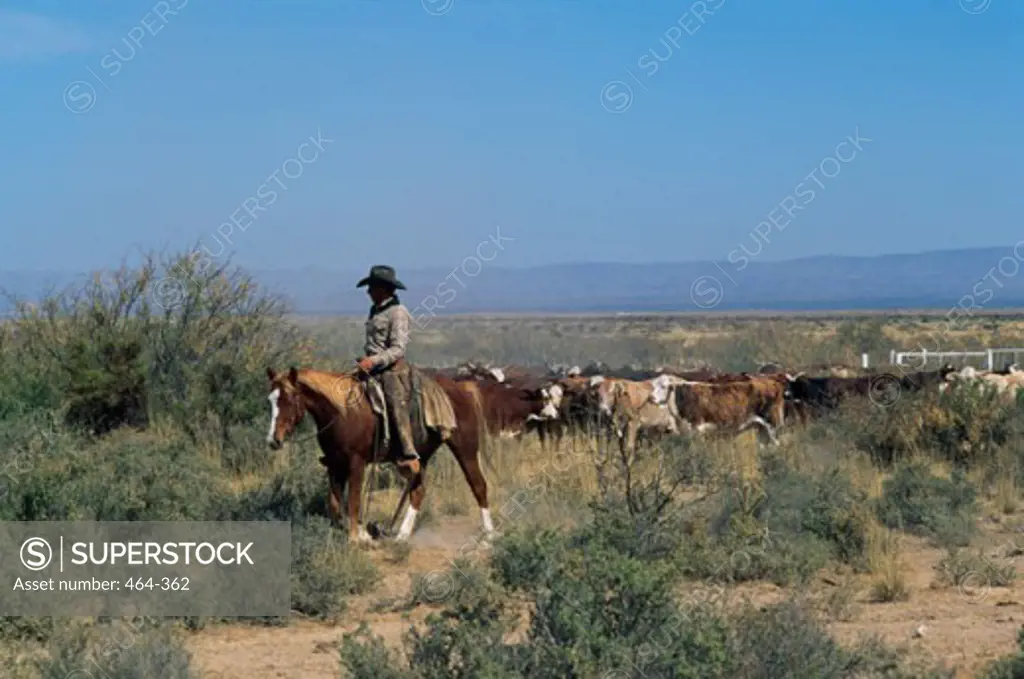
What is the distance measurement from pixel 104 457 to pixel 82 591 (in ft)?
10.9

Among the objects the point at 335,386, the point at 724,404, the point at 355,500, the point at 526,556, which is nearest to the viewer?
the point at 526,556

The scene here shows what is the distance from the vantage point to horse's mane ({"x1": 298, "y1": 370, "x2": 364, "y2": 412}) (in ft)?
44.5

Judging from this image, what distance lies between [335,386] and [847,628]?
5.20 metres

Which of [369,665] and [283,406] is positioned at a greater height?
[283,406]

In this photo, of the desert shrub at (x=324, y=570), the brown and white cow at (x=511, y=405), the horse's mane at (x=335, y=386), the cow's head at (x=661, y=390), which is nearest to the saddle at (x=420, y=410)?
the horse's mane at (x=335, y=386)

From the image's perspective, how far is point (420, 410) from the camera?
14.1 m

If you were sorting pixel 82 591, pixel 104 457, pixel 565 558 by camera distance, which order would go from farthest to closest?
pixel 104 457
pixel 82 591
pixel 565 558

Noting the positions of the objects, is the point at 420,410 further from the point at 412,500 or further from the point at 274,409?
the point at 274,409

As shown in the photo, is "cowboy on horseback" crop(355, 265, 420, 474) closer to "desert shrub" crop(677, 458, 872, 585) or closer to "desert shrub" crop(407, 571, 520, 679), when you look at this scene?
Result: "desert shrub" crop(677, 458, 872, 585)

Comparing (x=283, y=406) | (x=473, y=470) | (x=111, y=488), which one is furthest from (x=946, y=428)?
(x=111, y=488)

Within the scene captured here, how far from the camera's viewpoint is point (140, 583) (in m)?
10.8

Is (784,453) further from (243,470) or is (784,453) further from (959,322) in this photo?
(959,322)

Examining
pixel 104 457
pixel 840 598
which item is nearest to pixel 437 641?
pixel 840 598

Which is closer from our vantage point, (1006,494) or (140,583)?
(140,583)
